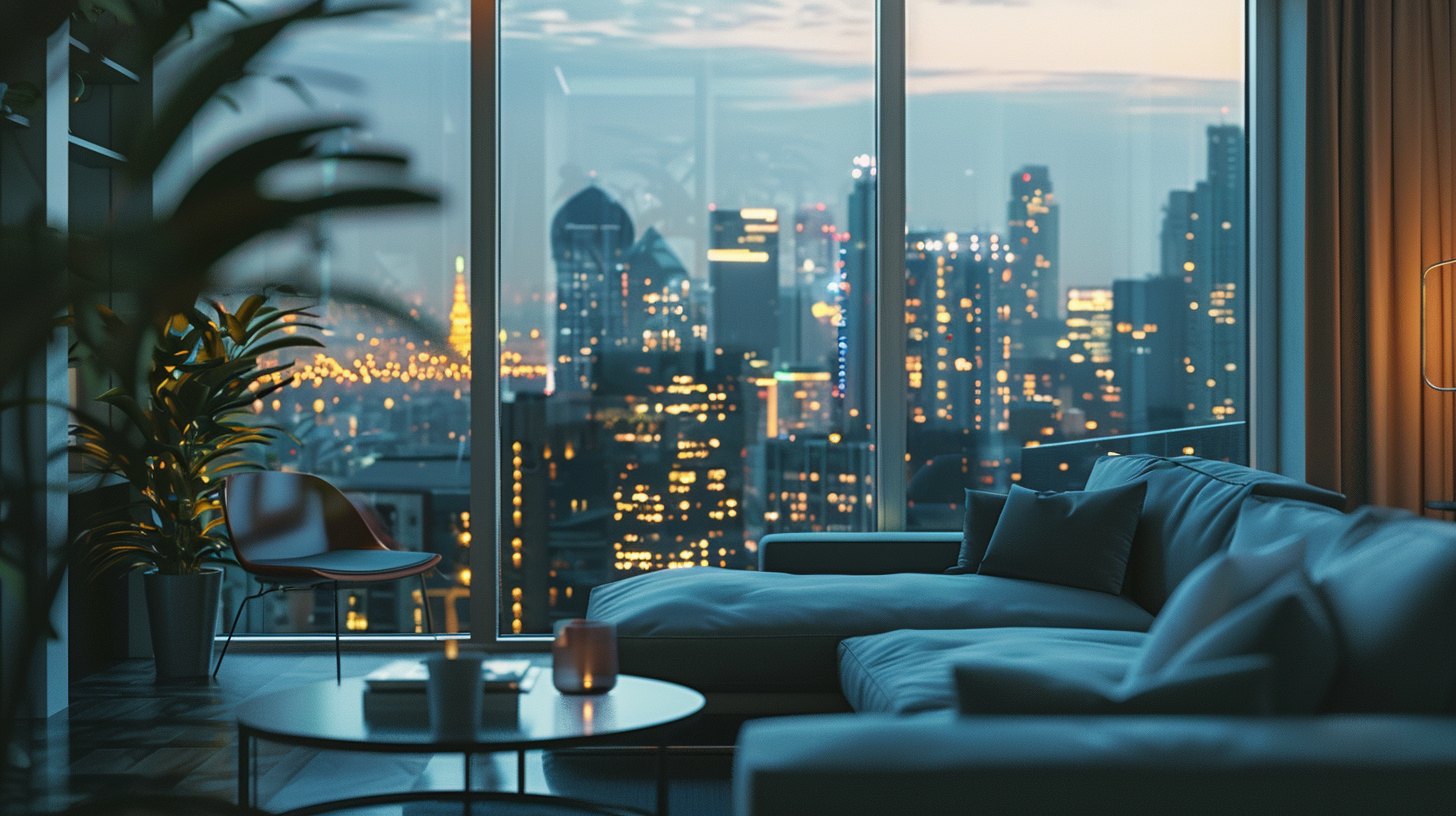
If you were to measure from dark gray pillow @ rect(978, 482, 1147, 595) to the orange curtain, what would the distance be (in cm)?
143

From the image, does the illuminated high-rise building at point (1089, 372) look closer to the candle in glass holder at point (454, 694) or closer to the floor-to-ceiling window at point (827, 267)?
the floor-to-ceiling window at point (827, 267)

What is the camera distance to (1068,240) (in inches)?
181

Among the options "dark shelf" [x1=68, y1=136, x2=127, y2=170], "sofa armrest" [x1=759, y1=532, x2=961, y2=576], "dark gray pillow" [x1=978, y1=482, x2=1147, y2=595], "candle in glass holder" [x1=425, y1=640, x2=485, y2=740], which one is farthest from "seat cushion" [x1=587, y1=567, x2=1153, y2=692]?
"dark shelf" [x1=68, y1=136, x2=127, y2=170]

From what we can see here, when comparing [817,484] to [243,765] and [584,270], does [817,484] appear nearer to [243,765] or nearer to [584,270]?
[584,270]

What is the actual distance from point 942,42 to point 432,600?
9.68 ft

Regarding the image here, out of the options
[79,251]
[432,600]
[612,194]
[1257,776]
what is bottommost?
[432,600]

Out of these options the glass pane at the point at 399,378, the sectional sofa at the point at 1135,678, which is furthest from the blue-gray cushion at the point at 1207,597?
the glass pane at the point at 399,378

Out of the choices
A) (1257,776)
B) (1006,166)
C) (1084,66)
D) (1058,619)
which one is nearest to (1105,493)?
(1058,619)

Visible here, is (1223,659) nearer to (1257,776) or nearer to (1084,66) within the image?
(1257,776)

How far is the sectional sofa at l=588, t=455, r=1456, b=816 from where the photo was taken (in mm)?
1103

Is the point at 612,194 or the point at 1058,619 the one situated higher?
the point at 612,194

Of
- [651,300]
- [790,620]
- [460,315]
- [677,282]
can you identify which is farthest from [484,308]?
[790,620]

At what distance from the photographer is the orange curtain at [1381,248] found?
167 inches

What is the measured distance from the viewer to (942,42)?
14.9 ft
